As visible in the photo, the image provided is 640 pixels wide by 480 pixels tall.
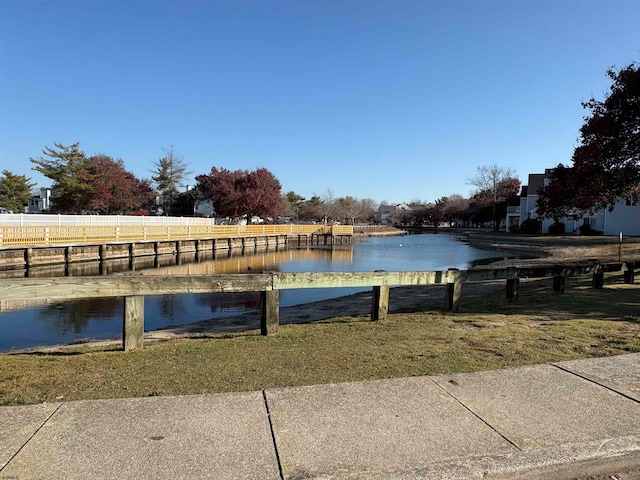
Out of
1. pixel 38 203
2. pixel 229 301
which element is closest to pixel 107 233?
pixel 229 301

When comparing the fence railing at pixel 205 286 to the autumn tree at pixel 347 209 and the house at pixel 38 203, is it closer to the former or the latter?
the house at pixel 38 203

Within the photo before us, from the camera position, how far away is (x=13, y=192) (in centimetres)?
6469

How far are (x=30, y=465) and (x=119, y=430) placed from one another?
60cm

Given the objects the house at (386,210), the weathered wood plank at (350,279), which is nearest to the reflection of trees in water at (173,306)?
the weathered wood plank at (350,279)

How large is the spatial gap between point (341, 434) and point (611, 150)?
13911 millimetres

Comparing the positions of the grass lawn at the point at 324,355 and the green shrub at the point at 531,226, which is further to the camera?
the green shrub at the point at 531,226

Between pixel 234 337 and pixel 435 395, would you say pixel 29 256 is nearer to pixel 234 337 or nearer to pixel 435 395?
pixel 234 337

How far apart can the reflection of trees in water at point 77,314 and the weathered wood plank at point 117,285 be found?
5989 millimetres

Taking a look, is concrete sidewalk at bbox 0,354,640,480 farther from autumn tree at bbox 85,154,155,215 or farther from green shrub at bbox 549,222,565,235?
green shrub at bbox 549,222,565,235

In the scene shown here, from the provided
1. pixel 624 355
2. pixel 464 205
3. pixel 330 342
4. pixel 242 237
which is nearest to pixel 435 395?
pixel 330 342

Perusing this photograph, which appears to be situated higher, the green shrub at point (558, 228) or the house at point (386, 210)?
the house at point (386, 210)

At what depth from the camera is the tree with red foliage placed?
63062 mm

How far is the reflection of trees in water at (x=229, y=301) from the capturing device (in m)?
14.8

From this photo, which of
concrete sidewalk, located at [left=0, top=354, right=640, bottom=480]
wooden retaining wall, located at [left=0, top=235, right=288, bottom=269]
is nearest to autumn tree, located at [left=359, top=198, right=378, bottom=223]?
wooden retaining wall, located at [left=0, top=235, right=288, bottom=269]
